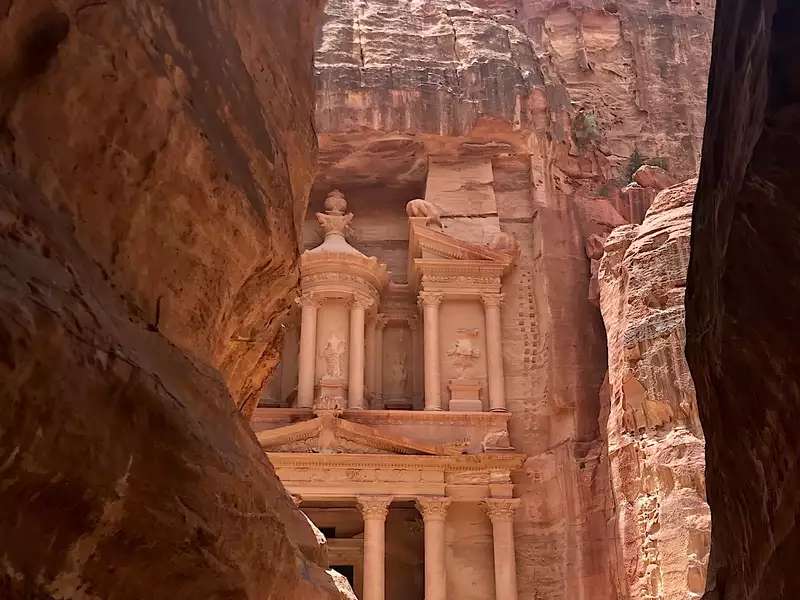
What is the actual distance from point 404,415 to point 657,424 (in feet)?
23.3

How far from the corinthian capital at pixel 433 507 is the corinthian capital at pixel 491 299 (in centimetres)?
544

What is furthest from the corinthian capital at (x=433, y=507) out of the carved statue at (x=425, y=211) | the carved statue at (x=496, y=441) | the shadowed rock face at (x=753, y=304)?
the shadowed rock face at (x=753, y=304)

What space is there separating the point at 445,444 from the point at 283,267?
14843mm

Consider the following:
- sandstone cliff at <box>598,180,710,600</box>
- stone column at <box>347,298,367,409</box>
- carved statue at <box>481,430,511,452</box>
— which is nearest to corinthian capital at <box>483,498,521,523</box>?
carved statue at <box>481,430,511,452</box>

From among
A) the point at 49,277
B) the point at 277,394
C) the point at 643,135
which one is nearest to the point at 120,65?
the point at 49,277

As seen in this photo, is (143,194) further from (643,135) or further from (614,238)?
(643,135)

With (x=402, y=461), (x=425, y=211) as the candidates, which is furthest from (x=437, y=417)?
(x=425, y=211)

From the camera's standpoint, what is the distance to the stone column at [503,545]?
756 inches

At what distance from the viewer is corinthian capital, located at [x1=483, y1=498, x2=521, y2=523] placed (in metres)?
19.8

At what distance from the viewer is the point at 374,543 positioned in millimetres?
19391

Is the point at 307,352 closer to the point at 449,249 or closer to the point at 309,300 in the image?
the point at 309,300

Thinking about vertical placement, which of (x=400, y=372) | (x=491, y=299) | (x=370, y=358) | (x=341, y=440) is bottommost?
(x=341, y=440)

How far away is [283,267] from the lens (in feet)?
19.8

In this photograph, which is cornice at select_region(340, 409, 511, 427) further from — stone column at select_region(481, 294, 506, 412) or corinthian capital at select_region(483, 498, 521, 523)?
corinthian capital at select_region(483, 498, 521, 523)
